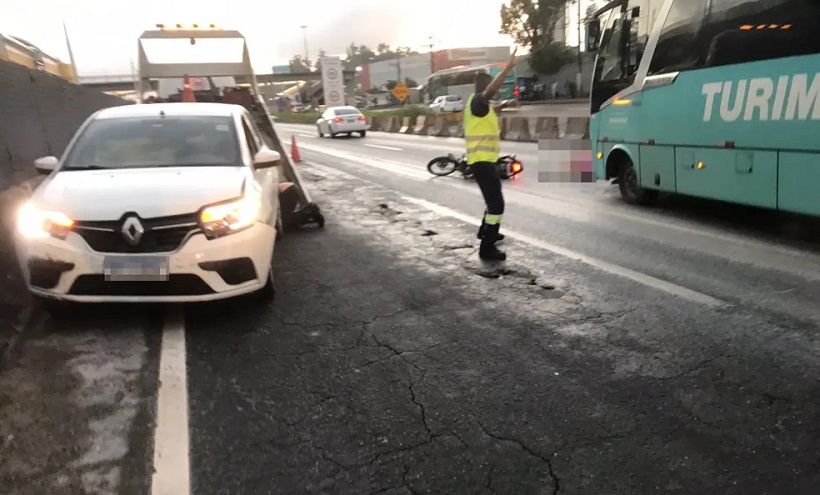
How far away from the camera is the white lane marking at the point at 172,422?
2.86 m

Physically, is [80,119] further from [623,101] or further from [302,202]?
[623,101]

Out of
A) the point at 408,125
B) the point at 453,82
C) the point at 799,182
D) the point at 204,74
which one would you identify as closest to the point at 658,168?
the point at 799,182

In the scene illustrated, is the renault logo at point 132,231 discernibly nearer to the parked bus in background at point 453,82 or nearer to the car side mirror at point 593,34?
the car side mirror at point 593,34

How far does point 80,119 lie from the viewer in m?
14.6

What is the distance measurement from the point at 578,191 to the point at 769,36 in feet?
15.9

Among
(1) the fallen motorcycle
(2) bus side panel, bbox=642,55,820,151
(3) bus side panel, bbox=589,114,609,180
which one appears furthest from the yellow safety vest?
(1) the fallen motorcycle

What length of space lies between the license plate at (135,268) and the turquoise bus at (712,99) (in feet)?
19.4

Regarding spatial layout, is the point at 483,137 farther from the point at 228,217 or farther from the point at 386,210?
the point at 386,210

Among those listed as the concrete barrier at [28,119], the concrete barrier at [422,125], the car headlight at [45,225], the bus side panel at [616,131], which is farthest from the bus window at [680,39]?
the concrete barrier at [422,125]

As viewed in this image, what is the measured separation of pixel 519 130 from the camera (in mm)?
24438

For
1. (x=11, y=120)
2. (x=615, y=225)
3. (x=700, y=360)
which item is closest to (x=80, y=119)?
(x=11, y=120)

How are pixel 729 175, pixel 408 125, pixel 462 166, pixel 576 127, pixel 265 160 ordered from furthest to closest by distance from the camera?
pixel 408 125 → pixel 576 127 → pixel 462 166 → pixel 729 175 → pixel 265 160

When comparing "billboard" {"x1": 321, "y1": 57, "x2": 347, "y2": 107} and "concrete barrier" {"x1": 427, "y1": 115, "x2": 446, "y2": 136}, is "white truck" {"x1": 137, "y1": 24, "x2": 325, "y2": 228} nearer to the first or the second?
"concrete barrier" {"x1": 427, "y1": 115, "x2": 446, "y2": 136}

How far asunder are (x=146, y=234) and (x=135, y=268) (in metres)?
0.24
